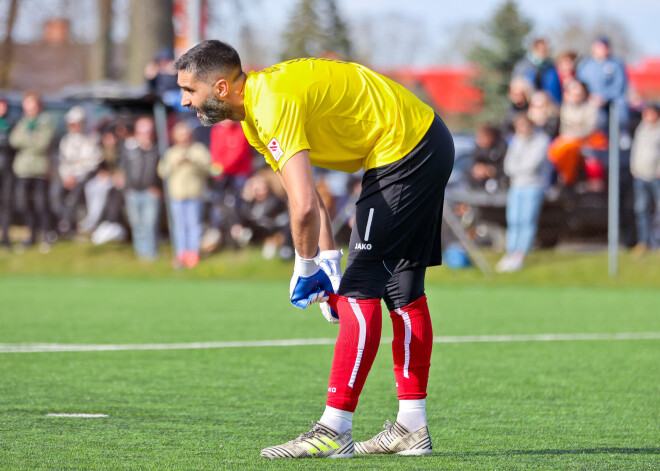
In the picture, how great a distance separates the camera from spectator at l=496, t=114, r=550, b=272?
14.8 metres

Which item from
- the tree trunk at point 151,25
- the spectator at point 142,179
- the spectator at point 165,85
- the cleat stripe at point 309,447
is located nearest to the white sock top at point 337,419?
the cleat stripe at point 309,447

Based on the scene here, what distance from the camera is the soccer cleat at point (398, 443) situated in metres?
4.69

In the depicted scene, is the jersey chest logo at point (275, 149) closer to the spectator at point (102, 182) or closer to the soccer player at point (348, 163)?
the soccer player at point (348, 163)

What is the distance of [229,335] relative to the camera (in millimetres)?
9227

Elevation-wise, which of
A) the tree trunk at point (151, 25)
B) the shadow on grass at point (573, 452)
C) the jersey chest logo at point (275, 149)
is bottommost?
the shadow on grass at point (573, 452)

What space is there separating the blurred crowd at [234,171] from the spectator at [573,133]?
1 cm

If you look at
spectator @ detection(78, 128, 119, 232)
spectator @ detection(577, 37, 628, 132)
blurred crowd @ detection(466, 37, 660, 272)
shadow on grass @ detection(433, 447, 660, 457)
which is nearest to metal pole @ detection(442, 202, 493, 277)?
blurred crowd @ detection(466, 37, 660, 272)

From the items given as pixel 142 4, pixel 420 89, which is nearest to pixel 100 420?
pixel 142 4

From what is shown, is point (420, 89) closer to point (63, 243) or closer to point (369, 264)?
point (63, 243)

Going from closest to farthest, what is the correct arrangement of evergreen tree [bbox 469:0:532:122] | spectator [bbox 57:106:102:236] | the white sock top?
the white sock top → spectator [bbox 57:106:102:236] → evergreen tree [bbox 469:0:532:122]

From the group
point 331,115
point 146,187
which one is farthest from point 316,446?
point 146,187

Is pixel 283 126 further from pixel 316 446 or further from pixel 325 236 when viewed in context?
pixel 316 446

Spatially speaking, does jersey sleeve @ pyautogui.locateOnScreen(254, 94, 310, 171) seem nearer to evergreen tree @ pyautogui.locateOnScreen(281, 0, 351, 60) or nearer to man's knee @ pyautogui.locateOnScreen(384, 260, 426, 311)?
man's knee @ pyautogui.locateOnScreen(384, 260, 426, 311)

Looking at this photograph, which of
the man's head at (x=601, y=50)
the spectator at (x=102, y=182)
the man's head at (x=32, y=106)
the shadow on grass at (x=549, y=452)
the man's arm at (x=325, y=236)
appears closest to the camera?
the shadow on grass at (x=549, y=452)
